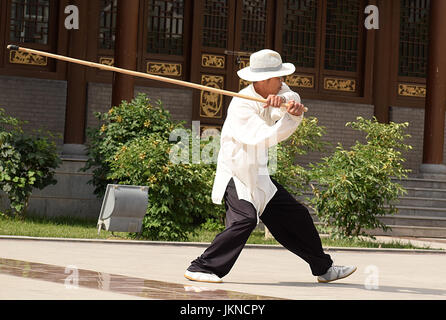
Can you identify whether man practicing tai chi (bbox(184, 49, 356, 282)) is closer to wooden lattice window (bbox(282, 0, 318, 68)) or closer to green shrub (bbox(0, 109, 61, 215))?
green shrub (bbox(0, 109, 61, 215))

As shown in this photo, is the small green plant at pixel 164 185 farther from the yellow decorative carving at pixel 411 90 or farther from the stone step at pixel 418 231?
the yellow decorative carving at pixel 411 90

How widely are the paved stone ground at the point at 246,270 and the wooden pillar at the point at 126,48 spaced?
17.8 ft

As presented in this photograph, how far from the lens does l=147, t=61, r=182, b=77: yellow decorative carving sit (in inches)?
763

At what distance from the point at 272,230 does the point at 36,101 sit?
11.1m

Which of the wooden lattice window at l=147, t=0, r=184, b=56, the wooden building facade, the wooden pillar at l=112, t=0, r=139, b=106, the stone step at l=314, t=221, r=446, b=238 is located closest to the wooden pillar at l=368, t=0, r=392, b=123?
the wooden building facade

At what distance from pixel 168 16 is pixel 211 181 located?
7.29 m

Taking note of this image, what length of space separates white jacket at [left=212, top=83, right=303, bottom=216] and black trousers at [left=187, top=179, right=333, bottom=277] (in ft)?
0.25

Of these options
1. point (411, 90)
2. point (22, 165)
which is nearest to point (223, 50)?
point (411, 90)

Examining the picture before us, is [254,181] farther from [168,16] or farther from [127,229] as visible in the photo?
[168,16]

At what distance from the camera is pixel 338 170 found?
14039 millimetres

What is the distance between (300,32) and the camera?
2047 cm

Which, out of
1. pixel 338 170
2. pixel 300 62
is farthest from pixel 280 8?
pixel 338 170
